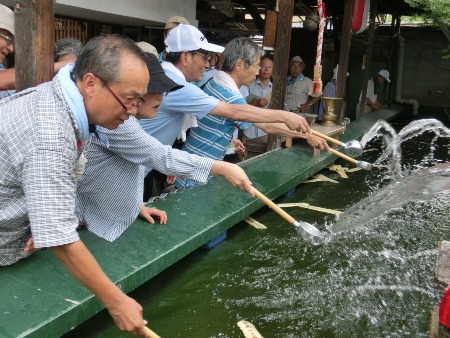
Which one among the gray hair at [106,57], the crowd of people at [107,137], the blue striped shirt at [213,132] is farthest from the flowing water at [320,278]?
the gray hair at [106,57]

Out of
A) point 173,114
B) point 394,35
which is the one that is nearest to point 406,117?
point 394,35

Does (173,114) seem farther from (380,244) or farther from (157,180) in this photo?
(380,244)

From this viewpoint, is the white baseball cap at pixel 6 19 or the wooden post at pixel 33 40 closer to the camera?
the wooden post at pixel 33 40

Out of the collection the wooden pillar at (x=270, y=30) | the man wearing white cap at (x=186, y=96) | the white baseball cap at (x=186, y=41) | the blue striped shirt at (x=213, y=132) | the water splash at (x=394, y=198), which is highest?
the wooden pillar at (x=270, y=30)

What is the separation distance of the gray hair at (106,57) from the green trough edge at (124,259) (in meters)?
1.22

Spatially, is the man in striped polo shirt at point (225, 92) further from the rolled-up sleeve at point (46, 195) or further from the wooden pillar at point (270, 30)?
the rolled-up sleeve at point (46, 195)

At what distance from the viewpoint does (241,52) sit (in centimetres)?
429

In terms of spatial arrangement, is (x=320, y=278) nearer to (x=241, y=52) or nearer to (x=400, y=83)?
(x=241, y=52)

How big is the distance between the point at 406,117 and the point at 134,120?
14652 millimetres

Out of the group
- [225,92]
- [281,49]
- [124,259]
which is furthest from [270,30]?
[124,259]

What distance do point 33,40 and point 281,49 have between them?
3863 millimetres

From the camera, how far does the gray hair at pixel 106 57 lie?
1.81 metres

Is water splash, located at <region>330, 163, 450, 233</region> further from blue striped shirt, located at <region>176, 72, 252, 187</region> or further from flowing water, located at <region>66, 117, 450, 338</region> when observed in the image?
blue striped shirt, located at <region>176, 72, 252, 187</region>

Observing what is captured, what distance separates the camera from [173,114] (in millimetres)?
3721
